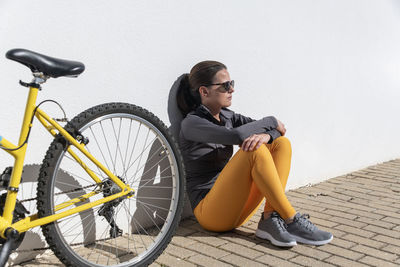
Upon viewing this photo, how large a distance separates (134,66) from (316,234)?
5.47 feet

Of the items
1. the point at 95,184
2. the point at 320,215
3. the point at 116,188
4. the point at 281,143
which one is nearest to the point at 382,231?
the point at 320,215

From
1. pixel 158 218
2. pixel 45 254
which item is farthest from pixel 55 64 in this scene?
pixel 158 218

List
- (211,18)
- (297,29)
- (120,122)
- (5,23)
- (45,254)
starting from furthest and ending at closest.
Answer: (297,29), (211,18), (120,122), (45,254), (5,23)

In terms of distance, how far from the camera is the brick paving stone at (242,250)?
326 cm

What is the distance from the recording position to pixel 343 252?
3312 millimetres

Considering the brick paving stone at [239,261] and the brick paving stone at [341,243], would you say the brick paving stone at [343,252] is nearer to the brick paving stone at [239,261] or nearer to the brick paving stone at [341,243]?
the brick paving stone at [341,243]

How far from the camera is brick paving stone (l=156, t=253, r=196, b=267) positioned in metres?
3.13

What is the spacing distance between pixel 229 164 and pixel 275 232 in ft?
1.76

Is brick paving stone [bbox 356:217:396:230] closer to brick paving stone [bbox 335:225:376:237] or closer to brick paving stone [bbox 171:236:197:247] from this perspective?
brick paving stone [bbox 335:225:376:237]

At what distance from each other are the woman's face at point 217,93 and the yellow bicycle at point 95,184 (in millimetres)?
488

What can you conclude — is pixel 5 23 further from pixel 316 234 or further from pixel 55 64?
pixel 316 234

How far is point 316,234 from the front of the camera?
11.2 ft

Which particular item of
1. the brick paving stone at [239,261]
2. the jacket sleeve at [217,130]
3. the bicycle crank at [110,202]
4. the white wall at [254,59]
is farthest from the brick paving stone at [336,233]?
the bicycle crank at [110,202]

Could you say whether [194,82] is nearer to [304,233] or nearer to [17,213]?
[304,233]
